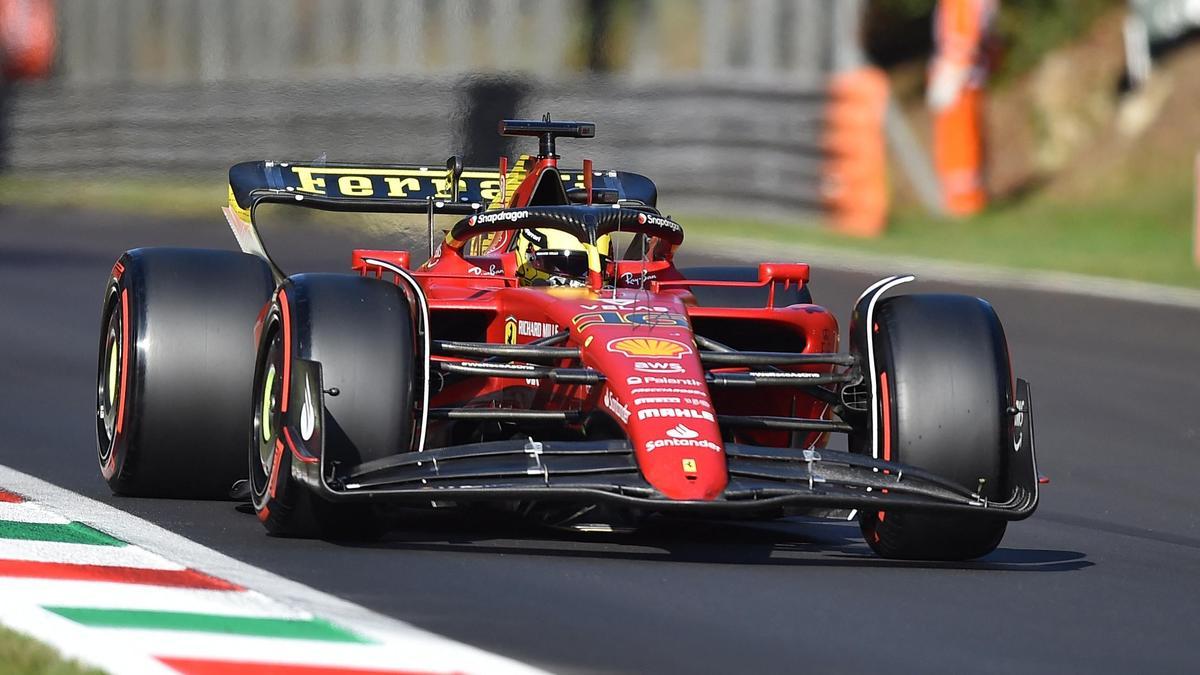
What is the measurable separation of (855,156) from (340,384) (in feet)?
53.6

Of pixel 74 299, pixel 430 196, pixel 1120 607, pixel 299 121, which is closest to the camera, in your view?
pixel 1120 607

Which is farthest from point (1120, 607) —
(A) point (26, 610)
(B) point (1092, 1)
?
(B) point (1092, 1)

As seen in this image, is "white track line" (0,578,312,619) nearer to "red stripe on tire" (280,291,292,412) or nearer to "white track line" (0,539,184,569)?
"white track line" (0,539,184,569)

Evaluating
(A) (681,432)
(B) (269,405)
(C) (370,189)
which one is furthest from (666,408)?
(C) (370,189)

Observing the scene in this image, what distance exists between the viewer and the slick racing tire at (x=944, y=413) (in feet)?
24.4

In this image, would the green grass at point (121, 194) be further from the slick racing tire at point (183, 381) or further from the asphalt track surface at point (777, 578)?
the slick racing tire at point (183, 381)

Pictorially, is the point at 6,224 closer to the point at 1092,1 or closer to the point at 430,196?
the point at 430,196

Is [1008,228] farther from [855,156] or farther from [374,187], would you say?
[374,187]

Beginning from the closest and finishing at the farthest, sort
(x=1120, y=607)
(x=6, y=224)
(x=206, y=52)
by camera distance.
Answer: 1. (x=1120, y=607)
2. (x=6, y=224)
3. (x=206, y=52)

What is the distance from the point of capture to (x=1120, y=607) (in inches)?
275

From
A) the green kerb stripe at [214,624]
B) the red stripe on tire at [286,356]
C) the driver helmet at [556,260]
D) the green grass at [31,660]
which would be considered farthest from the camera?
the driver helmet at [556,260]

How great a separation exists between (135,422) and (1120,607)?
359cm

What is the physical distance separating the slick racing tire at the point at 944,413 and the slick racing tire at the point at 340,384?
1613 mm

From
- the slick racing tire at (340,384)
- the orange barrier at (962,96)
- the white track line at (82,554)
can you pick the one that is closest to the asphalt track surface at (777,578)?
the slick racing tire at (340,384)
